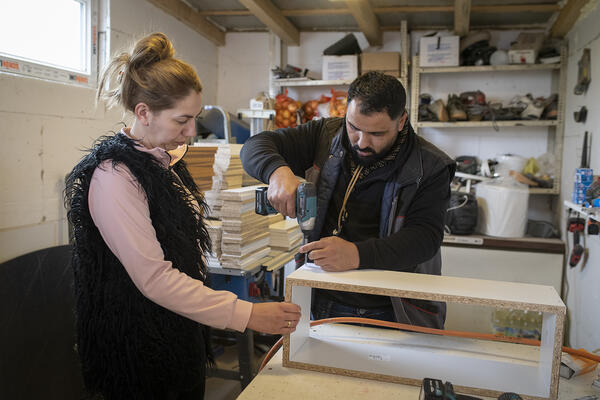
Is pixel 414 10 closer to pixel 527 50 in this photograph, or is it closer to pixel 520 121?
pixel 527 50

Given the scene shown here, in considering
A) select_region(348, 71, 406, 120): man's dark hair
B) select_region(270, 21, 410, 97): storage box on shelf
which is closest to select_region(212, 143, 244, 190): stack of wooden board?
select_region(348, 71, 406, 120): man's dark hair

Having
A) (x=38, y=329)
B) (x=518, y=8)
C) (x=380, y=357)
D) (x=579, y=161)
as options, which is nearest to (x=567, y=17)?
(x=518, y=8)

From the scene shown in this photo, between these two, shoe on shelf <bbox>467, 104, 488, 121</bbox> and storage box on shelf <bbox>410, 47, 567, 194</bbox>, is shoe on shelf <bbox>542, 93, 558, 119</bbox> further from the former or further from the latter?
shoe on shelf <bbox>467, 104, 488, 121</bbox>

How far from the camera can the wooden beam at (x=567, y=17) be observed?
3.17 metres

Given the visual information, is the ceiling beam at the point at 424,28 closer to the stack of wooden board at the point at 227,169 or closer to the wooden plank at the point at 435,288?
the stack of wooden board at the point at 227,169

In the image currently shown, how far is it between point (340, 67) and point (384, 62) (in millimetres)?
381

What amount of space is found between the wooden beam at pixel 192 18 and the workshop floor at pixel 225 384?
8.37 feet

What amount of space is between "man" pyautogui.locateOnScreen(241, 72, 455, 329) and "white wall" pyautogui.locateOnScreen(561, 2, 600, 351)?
161cm

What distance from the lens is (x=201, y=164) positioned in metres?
2.27

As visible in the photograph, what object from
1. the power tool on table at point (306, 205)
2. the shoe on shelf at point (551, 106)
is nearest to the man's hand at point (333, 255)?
the power tool on table at point (306, 205)

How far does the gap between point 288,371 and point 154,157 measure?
0.63 m

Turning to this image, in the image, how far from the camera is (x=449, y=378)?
3.67ft

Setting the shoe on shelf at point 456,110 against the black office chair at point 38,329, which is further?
the shoe on shelf at point 456,110

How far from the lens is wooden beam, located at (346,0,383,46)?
10.8 feet
